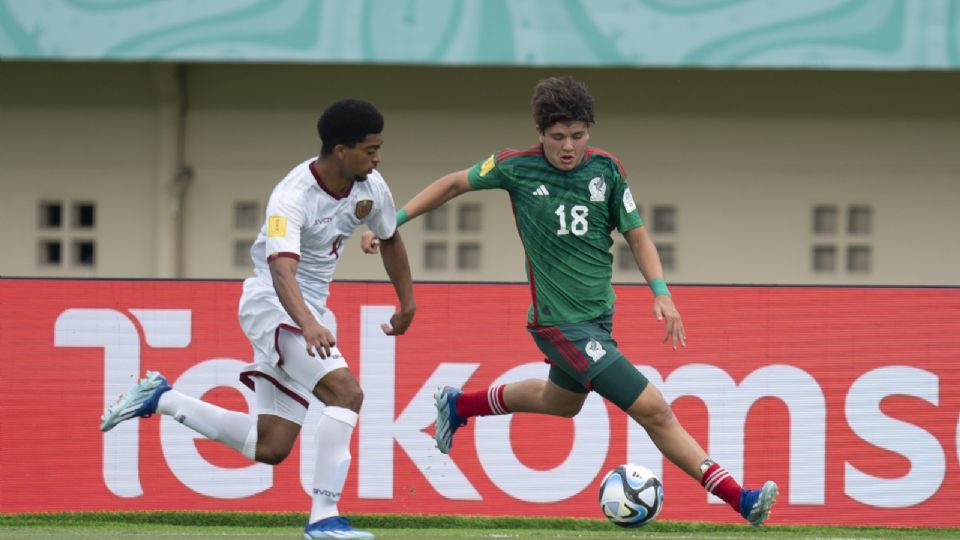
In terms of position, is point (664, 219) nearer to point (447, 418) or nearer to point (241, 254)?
point (241, 254)

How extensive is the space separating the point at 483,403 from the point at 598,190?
55.3 inches

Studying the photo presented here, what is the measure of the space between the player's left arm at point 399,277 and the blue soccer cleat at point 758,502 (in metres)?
1.89

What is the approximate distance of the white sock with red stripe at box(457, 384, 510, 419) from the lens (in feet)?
26.1

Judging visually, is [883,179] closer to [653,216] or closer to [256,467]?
[653,216]

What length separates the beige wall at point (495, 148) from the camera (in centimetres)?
1499

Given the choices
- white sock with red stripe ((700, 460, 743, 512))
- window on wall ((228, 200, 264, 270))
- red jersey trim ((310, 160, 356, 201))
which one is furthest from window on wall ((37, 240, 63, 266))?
white sock with red stripe ((700, 460, 743, 512))

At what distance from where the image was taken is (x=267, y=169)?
49.7 feet

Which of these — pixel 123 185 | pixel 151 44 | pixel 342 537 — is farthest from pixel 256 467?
pixel 123 185

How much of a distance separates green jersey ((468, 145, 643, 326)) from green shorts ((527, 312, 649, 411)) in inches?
2.3

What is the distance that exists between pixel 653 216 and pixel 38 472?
7285 mm

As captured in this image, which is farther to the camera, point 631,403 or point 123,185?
point 123,185

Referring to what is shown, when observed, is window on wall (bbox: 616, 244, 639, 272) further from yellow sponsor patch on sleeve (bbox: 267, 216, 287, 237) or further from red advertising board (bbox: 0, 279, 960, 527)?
yellow sponsor patch on sleeve (bbox: 267, 216, 287, 237)

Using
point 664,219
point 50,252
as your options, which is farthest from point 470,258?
point 50,252

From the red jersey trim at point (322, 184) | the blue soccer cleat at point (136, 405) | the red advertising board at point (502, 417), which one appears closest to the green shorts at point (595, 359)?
the red jersey trim at point (322, 184)
